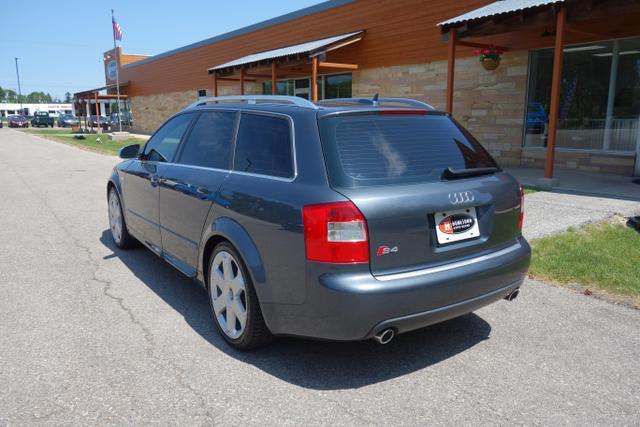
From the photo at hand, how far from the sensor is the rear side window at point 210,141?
3947mm

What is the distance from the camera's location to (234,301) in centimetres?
→ 348

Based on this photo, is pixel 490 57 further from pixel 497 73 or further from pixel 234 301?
pixel 234 301

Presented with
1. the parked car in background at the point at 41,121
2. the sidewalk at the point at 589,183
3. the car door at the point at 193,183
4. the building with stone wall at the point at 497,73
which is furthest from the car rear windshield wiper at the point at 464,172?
the parked car in background at the point at 41,121

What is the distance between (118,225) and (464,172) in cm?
429

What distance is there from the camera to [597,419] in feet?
8.86

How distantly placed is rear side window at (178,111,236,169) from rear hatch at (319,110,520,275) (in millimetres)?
1051

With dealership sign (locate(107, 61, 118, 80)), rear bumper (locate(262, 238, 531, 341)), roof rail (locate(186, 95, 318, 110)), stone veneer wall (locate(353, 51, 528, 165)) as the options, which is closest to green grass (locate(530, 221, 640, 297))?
rear bumper (locate(262, 238, 531, 341))

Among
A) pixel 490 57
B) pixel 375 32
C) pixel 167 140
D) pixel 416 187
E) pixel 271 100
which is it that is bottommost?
pixel 416 187

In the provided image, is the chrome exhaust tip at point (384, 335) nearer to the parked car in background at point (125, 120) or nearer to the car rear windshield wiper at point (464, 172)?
the car rear windshield wiper at point (464, 172)

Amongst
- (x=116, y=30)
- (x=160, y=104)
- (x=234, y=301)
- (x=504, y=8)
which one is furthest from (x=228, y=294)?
(x=160, y=104)

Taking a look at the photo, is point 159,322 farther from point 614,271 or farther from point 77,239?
point 614,271

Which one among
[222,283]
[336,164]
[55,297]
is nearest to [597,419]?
[336,164]

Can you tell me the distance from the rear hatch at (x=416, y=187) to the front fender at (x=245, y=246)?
70 centimetres

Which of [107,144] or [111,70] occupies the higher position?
[111,70]
